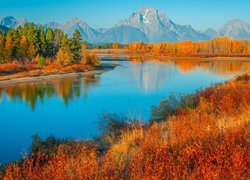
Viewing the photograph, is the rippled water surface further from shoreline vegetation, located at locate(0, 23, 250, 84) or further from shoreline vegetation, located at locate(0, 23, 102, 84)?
shoreline vegetation, located at locate(0, 23, 102, 84)

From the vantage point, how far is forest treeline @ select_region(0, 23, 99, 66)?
208 feet

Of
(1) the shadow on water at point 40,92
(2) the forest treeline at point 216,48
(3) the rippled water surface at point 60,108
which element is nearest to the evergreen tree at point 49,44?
(1) the shadow on water at point 40,92

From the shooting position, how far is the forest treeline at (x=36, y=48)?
63.5 metres

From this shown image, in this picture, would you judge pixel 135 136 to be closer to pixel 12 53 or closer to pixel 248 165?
pixel 248 165

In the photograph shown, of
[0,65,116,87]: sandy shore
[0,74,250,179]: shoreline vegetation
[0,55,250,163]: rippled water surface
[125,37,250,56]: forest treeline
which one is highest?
[125,37,250,56]: forest treeline

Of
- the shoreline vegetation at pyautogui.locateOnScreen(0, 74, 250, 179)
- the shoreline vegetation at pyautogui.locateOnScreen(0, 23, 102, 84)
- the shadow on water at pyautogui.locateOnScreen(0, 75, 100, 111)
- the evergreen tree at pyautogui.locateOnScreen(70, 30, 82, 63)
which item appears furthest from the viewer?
the evergreen tree at pyautogui.locateOnScreen(70, 30, 82, 63)

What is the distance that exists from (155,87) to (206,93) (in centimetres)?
2122

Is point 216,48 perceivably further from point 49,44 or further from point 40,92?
Result: point 40,92

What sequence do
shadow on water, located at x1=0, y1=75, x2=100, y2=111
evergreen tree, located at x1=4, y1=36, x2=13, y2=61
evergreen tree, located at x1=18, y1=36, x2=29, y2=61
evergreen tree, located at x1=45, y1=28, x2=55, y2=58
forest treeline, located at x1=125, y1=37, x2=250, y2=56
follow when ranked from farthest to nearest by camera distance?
forest treeline, located at x1=125, y1=37, x2=250, y2=56 → evergreen tree, located at x1=45, y1=28, x2=55, y2=58 → evergreen tree, located at x1=18, y1=36, x2=29, y2=61 → evergreen tree, located at x1=4, y1=36, x2=13, y2=61 → shadow on water, located at x1=0, y1=75, x2=100, y2=111

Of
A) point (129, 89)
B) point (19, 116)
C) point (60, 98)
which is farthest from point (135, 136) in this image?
point (129, 89)

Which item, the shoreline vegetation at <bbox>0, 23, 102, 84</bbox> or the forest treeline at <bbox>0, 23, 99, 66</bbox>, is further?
the forest treeline at <bbox>0, 23, 99, 66</bbox>

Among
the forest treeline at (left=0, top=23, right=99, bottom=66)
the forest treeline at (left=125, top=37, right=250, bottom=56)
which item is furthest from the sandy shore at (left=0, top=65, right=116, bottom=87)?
the forest treeline at (left=125, top=37, right=250, bottom=56)

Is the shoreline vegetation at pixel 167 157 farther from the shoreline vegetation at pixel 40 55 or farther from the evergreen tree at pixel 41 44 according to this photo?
the evergreen tree at pixel 41 44

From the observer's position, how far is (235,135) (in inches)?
288
